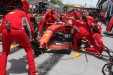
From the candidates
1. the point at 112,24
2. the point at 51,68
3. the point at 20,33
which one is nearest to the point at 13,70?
the point at 51,68

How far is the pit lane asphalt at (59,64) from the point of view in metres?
7.28

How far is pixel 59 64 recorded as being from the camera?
819 centimetres

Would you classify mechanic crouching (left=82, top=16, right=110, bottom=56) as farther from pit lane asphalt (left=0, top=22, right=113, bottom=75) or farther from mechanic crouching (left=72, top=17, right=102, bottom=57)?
pit lane asphalt (left=0, top=22, right=113, bottom=75)

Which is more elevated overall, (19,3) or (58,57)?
Result: (19,3)

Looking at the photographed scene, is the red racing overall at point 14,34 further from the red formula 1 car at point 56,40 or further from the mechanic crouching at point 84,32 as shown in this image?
the mechanic crouching at point 84,32

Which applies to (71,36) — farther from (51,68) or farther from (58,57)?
(51,68)

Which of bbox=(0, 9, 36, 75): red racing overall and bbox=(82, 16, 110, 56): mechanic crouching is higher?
bbox=(0, 9, 36, 75): red racing overall

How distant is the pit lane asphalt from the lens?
7.28m

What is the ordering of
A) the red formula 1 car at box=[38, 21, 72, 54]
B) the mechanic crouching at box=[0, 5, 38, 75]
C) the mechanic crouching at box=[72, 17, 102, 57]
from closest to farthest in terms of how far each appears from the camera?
the mechanic crouching at box=[0, 5, 38, 75]
the mechanic crouching at box=[72, 17, 102, 57]
the red formula 1 car at box=[38, 21, 72, 54]

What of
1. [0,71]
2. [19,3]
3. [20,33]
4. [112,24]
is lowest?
[112,24]

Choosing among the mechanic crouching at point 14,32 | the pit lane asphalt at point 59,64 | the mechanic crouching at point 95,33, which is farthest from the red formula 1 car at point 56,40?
the mechanic crouching at point 14,32

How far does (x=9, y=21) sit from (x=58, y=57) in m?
3.52

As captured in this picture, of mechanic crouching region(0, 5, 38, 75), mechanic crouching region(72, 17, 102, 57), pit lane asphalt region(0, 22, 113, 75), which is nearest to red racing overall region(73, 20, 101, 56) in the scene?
mechanic crouching region(72, 17, 102, 57)

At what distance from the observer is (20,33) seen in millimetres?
6000
